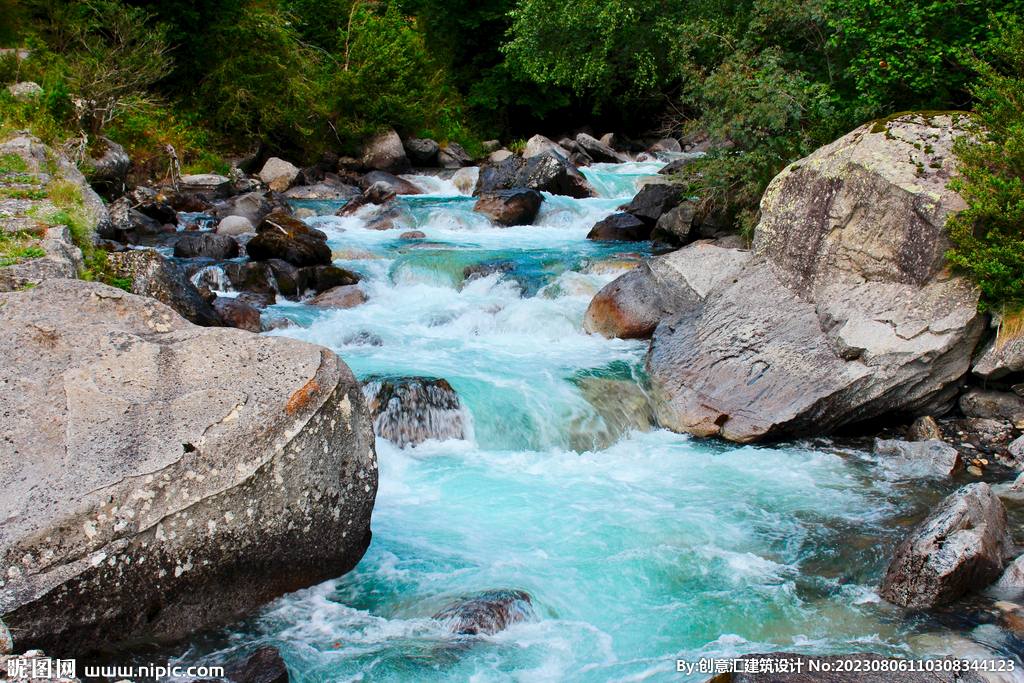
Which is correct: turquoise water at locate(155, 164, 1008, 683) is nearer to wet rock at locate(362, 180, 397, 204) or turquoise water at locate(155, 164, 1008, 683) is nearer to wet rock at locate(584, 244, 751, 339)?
wet rock at locate(584, 244, 751, 339)

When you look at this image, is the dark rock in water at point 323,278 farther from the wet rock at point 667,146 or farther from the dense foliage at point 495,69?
the wet rock at point 667,146

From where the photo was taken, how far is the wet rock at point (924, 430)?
703cm

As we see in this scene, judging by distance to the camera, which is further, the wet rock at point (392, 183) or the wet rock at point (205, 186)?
the wet rock at point (392, 183)

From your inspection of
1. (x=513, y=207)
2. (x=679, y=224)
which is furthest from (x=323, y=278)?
(x=679, y=224)

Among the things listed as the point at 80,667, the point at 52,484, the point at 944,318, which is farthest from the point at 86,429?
the point at 944,318

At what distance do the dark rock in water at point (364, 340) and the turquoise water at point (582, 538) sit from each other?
0.21ft

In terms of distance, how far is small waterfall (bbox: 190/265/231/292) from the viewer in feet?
35.6

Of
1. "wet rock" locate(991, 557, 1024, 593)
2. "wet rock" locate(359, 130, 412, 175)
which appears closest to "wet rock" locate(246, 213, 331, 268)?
"wet rock" locate(991, 557, 1024, 593)

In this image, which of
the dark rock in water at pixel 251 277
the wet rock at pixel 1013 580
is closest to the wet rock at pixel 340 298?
the dark rock in water at pixel 251 277

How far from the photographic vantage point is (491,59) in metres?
29.0

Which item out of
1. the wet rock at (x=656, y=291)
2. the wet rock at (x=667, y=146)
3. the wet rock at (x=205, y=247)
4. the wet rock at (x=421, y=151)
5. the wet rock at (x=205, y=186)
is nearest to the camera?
the wet rock at (x=656, y=291)

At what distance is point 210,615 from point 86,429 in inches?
49.7

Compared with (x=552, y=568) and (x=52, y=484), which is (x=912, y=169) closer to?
(x=552, y=568)

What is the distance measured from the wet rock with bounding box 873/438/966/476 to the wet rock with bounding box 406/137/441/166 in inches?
780
